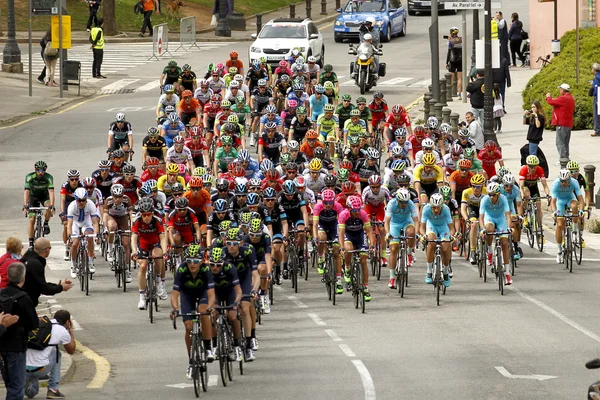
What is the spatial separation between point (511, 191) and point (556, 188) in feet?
3.32

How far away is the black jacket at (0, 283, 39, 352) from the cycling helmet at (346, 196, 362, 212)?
26.5ft

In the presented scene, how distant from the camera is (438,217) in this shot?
74.4ft

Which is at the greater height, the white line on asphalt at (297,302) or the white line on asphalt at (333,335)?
the white line on asphalt at (297,302)

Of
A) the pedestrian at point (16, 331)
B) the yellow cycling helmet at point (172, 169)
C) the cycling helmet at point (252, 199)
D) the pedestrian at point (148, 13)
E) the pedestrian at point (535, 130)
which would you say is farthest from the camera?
the pedestrian at point (148, 13)

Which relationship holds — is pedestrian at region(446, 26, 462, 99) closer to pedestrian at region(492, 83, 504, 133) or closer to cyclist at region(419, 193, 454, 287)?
pedestrian at region(492, 83, 504, 133)

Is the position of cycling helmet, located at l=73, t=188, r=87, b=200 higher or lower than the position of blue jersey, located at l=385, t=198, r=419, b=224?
higher

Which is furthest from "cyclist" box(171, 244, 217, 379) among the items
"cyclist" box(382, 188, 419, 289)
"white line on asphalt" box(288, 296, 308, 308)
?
"cyclist" box(382, 188, 419, 289)

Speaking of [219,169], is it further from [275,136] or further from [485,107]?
[485,107]

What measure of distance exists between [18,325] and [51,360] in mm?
1354

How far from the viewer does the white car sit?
1845 inches

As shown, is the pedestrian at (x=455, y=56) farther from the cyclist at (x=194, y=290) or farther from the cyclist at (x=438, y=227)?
the cyclist at (x=194, y=290)

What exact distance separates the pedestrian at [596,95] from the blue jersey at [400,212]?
12491 millimetres

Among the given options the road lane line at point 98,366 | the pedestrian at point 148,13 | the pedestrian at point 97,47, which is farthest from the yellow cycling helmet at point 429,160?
the pedestrian at point 148,13

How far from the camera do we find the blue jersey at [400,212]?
22828mm
